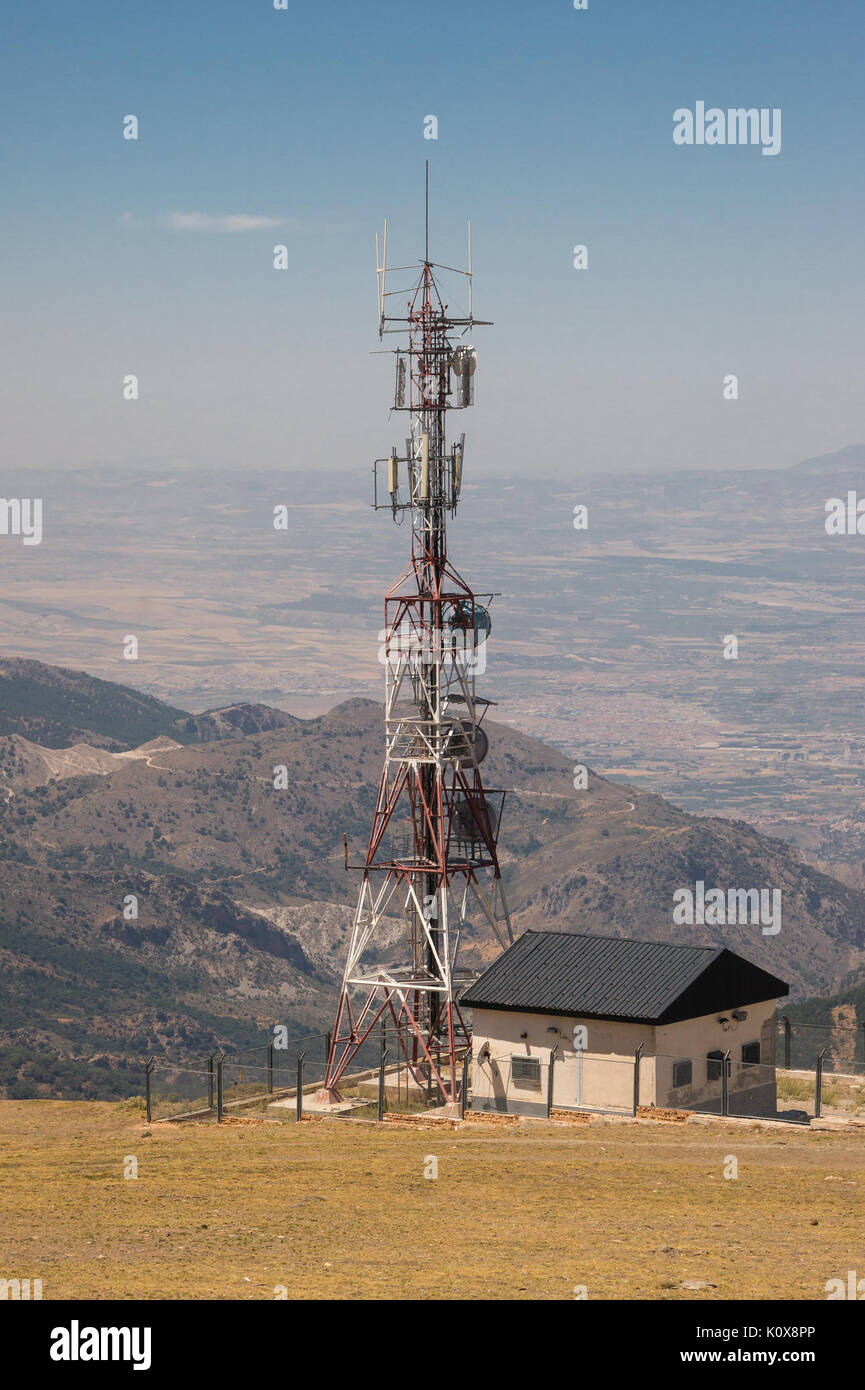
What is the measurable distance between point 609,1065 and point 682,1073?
1683 mm

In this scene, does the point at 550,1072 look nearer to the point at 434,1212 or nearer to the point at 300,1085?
the point at 300,1085

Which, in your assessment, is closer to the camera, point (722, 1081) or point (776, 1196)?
point (776, 1196)

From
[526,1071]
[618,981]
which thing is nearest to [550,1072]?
[526,1071]

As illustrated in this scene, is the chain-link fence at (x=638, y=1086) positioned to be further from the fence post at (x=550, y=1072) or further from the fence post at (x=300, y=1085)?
the fence post at (x=300, y=1085)

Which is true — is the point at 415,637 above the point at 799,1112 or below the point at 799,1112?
above

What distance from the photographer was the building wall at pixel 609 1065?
43188mm

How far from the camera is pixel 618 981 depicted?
45031 mm

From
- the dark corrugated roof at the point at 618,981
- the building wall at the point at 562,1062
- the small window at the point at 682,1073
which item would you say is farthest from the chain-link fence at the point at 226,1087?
the small window at the point at 682,1073

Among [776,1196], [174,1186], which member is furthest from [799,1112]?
[174,1186]

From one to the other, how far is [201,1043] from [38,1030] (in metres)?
15.7
